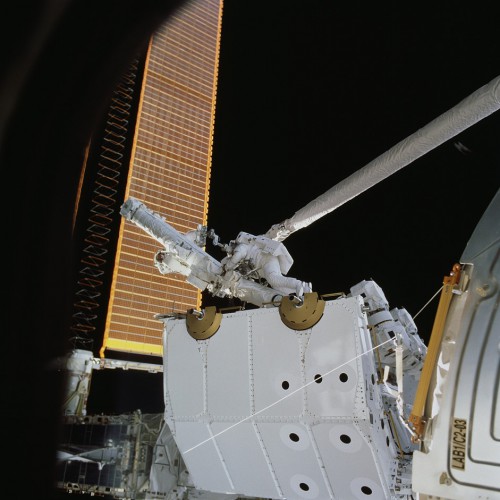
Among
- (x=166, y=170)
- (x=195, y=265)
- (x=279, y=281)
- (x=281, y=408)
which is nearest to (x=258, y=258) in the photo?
(x=279, y=281)

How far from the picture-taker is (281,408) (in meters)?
6.30

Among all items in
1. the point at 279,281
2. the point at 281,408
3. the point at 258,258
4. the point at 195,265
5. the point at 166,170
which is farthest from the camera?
the point at 166,170

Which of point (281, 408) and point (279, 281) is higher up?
point (279, 281)

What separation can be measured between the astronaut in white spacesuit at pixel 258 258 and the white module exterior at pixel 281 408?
2.17 m

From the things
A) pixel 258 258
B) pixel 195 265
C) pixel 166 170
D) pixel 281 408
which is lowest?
pixel 281 408

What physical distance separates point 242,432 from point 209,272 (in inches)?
149

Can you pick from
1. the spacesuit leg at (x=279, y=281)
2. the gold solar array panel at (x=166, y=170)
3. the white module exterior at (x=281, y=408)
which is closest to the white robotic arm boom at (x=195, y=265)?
the spacesuit leg at (x=279, y=281)

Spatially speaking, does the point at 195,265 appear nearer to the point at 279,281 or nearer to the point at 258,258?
the point at 258,258

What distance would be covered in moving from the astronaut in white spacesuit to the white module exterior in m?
2.17

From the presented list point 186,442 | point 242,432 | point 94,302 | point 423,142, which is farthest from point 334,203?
point 94,302

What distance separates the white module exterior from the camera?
579cm

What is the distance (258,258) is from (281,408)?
3.61 metres

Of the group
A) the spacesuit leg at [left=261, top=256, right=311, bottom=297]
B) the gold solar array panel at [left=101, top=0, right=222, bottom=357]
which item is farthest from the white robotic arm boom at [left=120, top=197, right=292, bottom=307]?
the gold solar array panel at [left=101, top=0, right=222, bottom=357]

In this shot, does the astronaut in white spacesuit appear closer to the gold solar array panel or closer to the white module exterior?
the white module exterior
